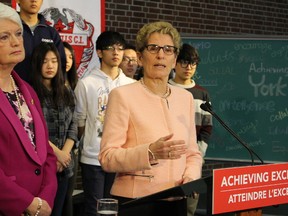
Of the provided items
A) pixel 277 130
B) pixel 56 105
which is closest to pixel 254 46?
pixel 277 130

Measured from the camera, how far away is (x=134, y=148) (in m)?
2.98

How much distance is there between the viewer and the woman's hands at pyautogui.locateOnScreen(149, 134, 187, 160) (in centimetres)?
273

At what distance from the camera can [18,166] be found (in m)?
3.14

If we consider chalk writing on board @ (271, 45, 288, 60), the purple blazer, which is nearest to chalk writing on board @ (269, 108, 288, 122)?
chalk writing on board @ (271, 45, 288, 60)

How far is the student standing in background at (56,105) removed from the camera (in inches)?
186

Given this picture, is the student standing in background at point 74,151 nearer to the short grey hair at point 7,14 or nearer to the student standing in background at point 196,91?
the student standing in background at point 196,91

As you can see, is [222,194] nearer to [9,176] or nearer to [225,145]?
[9,176]

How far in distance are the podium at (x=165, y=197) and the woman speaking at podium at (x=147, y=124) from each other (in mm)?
433

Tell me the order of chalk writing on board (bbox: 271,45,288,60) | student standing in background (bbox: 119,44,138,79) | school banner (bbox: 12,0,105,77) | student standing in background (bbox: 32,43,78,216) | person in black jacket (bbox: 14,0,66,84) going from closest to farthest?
person in black jacket (bbox: 14,0,66,84) → student standing in background (bbox: 32,43,78,216) → student standing in background (bbox: 119,44,138,79) → school banner (bbox: 12,0,105,77) → chalk writing on board (bbox: 271,45,288,60)

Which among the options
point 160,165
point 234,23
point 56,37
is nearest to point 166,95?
point 160,165

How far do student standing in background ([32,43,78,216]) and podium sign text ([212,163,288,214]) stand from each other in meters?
2.38

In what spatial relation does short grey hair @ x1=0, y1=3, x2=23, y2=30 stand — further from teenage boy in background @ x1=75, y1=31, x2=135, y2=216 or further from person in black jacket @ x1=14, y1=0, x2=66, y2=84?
teenage boy in background @ x1=75, y1=31, x2=135, y2=216

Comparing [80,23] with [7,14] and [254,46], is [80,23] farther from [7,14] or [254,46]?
[7,14]

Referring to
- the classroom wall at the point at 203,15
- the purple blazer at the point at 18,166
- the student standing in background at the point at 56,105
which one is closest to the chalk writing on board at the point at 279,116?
the classroom wall at the point at 203,15
